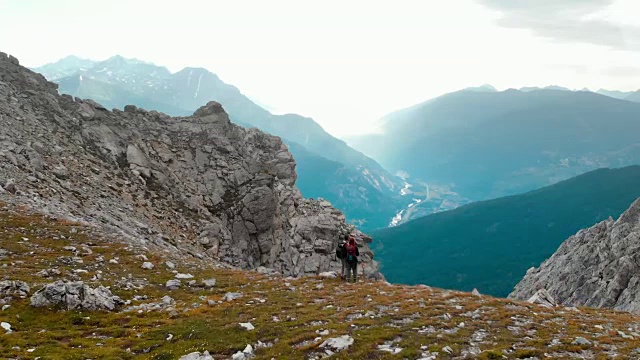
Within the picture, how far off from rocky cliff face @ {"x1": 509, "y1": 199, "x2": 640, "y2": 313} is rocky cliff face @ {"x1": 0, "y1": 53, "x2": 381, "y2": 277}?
51453 mm

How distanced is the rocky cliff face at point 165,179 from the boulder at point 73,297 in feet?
63.7

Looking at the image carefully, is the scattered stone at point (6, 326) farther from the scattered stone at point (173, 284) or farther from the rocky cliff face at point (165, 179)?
the rocky cliff face at point (165, 179)

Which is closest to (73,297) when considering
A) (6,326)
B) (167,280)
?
(6,326)

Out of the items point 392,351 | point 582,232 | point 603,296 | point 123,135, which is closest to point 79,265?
point 392,351

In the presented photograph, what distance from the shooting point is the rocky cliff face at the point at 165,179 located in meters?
51.7

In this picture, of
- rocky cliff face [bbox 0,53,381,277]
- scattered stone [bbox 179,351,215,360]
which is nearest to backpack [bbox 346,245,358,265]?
scattered stone [bbox 179,351,215,360]

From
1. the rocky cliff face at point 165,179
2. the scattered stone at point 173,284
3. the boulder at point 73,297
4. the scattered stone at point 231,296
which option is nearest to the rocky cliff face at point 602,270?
the rocky cliff face at point 165,179

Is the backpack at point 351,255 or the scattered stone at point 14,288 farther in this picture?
the backpack at point 351,255

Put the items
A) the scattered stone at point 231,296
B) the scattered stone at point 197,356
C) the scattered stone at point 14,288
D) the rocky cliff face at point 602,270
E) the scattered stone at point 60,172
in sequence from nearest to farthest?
the scattered stone at point 197,356 < the scattered stone at point 14,288 < the scattered stone at point 231,296 < the scattered stone at point 60,172 < the rocky cliff face at point 602,270

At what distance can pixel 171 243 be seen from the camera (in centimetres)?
5356

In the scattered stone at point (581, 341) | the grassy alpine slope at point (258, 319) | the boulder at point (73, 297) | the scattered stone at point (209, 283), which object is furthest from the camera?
the scattered stone at point (209, 283)

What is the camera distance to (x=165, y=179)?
71188 millimetres

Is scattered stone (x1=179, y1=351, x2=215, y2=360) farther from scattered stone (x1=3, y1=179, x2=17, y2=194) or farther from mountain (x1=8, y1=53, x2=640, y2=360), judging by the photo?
scattered stone (x1=3, y1=179, x2=17, y2=194)

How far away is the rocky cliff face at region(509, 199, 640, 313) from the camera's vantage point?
86000mm
